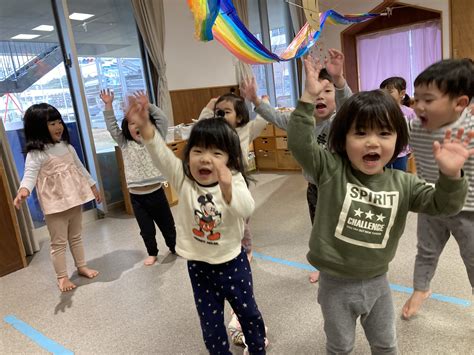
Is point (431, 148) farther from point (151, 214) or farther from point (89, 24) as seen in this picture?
point (89, 24)

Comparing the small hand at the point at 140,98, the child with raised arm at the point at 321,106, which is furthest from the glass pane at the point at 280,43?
the small hand at the point at 140,98

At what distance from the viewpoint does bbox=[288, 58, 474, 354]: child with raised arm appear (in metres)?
1.05

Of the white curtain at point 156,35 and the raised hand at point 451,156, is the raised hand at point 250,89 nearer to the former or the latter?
the raised hand at point 451,156

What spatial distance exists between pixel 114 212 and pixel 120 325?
2481 millimetres

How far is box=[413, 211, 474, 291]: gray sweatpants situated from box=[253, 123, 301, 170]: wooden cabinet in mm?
3613

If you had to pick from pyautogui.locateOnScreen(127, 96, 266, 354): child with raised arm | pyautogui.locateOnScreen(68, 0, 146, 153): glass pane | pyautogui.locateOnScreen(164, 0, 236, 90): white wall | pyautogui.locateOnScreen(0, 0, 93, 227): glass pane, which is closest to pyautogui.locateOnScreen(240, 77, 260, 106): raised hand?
pyautogui.locateOnScreen(127, 96, 266, 354): child with raised arm

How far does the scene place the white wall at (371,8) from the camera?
222 inches

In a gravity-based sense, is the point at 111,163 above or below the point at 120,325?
above

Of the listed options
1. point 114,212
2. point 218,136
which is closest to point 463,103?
point 218,136

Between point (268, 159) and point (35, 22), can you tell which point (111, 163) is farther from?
point (268, 159)

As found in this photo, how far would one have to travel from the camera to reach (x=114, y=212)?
4367 mm

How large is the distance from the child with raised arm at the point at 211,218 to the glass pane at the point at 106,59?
3244 mm

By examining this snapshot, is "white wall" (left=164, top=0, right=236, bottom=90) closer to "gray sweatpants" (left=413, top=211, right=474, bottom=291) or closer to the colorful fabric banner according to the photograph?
the colorful fabric banner

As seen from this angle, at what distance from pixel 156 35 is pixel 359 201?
14.0 ft
